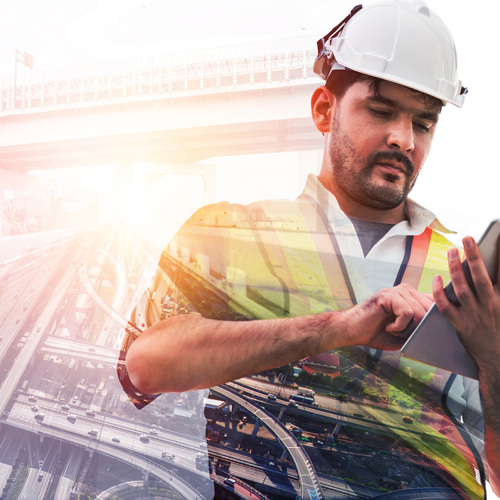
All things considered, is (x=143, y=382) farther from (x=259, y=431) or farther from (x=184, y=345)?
(x=259, y=431)

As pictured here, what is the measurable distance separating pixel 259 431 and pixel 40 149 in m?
1.75

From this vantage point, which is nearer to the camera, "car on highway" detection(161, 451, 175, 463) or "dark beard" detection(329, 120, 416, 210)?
"dark beard" detection(329, 120, 416, 210)

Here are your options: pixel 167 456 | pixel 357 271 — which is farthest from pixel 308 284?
pixel 167 456

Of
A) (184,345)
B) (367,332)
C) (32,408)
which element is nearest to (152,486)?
(32,408)

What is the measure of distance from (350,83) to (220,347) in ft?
2.87

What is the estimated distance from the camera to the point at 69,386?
1625 millimetres

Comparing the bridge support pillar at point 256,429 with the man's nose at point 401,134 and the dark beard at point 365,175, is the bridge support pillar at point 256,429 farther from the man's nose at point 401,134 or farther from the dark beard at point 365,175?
the man's nose at point 401,134

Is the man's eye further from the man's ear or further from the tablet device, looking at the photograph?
the tablet device

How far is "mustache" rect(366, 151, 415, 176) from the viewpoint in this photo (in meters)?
1.10

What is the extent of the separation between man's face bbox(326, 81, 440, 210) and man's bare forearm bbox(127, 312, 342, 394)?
0.45 metres

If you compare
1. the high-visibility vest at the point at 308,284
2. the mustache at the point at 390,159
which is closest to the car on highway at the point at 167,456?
the high-visibility vest at the point at 308,284

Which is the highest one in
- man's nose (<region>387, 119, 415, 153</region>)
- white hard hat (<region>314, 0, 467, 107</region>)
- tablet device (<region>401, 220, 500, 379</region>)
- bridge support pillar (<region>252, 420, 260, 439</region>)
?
white hard hat (<region>314, 0, 467, 107</region>)

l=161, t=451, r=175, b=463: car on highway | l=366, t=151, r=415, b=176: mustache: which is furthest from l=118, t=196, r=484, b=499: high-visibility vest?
l=161, t=451, r=175, b=463: car on highway

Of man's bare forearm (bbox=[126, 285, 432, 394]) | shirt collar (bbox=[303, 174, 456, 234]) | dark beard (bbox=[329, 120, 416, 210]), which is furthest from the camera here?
shirt collar (bbox=[303, 174, 456, 234])
